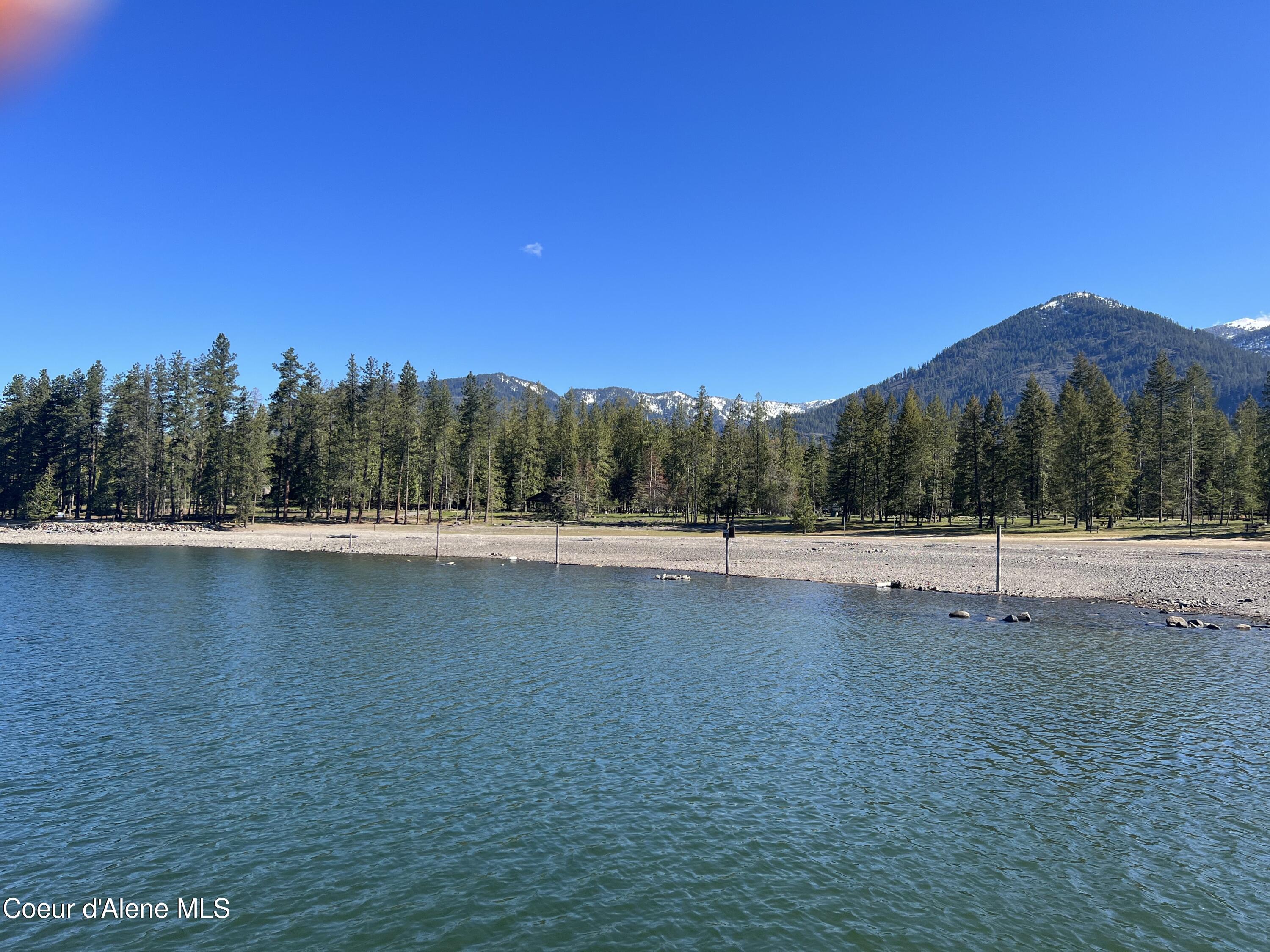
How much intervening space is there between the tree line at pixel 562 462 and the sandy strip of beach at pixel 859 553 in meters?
9.57

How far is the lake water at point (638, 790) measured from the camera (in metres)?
8.68

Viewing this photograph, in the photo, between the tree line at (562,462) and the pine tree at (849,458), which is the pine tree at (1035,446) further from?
the pine tree at (849,458)

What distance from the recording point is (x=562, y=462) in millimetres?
112312

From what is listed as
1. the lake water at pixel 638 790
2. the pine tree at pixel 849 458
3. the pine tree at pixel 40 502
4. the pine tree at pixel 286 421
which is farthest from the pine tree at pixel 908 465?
the pine tree at pixel 40 502

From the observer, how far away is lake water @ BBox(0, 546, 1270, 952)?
8.68 m

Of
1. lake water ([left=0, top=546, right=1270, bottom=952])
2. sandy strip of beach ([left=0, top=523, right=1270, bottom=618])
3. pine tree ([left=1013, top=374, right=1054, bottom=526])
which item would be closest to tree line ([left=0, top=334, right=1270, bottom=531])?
pine tree ([left=1013, top=374, right=1054, bottom=526])

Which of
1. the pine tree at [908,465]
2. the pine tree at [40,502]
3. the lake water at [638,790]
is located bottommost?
the lake water at [638,790]

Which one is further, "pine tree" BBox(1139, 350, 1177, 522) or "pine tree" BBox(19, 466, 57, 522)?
"pine tree" BBox(19, 466, 57, 522)

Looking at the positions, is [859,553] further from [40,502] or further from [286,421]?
[40,502]

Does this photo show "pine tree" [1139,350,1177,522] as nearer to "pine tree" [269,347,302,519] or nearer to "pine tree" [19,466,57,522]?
"pine tree" [269,347,302,519]

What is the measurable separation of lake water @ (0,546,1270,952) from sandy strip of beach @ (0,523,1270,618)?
14324 millimetres

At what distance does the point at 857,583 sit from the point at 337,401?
77.1 m

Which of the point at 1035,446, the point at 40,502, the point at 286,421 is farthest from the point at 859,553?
the point at 40,502

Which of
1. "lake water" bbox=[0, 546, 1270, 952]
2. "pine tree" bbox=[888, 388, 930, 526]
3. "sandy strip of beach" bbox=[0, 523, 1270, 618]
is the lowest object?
"lake water" bbox=[0, 546, 1270, 952]
